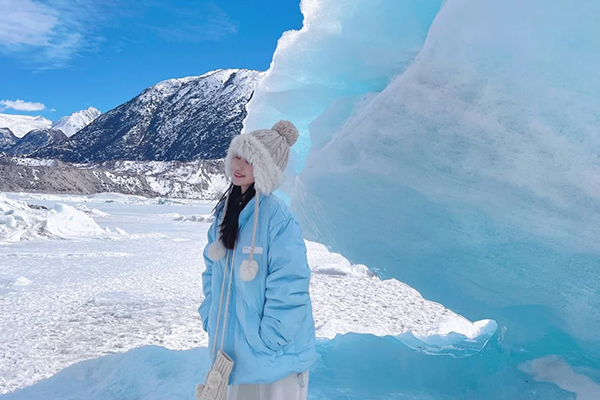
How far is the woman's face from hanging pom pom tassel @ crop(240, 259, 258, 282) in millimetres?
332

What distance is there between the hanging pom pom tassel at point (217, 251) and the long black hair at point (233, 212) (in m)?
0.02

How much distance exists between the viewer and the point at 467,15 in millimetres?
2873

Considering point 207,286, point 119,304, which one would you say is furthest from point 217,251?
point 119,304

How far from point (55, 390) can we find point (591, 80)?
361 centimetres

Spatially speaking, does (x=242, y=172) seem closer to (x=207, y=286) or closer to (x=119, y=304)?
(x=207, y=286)

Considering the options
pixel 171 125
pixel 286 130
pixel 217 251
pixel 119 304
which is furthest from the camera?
pixel 171 125

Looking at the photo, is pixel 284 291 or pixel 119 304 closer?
pixel 284 291

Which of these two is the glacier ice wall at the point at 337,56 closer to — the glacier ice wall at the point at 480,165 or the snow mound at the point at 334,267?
the glacier ice wall at the point at 480,165

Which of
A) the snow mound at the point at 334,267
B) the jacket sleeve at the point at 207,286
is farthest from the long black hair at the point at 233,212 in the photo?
the snow mound at the point at 334,267

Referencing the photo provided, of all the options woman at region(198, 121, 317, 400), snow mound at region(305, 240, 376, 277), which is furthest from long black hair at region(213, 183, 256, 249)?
snow mound at region(305, 240, 376, 277)

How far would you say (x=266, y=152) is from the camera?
1.83 meters

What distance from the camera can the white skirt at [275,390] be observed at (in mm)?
1755

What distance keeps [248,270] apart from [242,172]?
0.39 m

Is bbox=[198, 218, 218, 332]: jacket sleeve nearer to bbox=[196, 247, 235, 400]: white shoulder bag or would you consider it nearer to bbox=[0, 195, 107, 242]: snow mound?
bbox=[196, 247, 235, 400]: white shoulder bag
